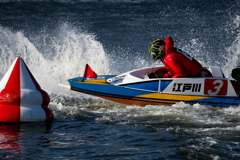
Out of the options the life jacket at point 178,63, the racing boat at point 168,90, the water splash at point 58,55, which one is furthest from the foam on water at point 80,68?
the life jacket at point 178,63

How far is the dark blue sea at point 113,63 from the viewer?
21.6 feet

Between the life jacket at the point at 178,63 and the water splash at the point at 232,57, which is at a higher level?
the water splash at the point at 232,57

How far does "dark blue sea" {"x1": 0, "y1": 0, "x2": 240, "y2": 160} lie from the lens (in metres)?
6.59

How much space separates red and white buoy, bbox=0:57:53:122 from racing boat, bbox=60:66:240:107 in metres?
1.87

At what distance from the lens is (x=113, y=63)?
1480 centimetres

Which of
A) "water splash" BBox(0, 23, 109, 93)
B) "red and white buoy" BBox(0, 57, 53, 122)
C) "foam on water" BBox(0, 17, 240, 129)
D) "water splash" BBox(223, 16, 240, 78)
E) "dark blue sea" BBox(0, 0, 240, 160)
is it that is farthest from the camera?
"water splash" BBox(0, 23, 109, 93)

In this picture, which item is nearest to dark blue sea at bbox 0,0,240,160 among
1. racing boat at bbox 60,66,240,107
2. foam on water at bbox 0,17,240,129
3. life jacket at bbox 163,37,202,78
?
foam on water at bbox 0,17,240,129

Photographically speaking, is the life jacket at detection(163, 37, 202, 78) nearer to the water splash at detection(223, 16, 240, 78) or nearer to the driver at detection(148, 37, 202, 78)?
the driver at detection(148, 37, 202, 78)

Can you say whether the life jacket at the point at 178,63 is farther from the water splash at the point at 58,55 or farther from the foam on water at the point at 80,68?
the water splash at the point at 58,55

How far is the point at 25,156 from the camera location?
6.18 meters

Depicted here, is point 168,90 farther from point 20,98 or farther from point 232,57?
point 232,57

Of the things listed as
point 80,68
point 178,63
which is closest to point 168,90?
point 178,63

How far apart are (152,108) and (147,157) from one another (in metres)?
3.34

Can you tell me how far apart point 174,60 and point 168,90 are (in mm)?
632
